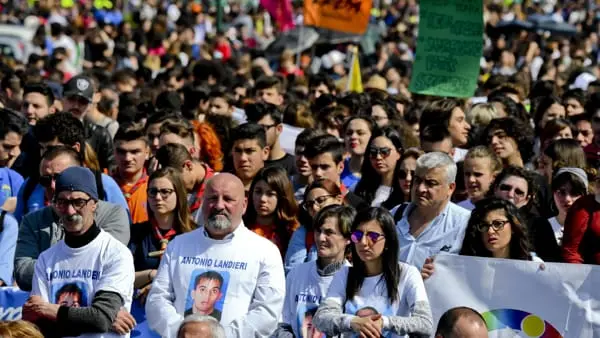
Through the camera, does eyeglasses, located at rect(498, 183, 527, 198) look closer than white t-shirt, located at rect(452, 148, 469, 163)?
Yes

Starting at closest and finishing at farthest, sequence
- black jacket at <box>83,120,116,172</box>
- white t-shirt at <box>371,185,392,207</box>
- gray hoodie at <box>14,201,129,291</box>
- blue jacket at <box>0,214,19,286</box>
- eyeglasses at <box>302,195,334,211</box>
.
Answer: gray hoodie at <box>14,201,129,291</box> → blue jacket at <box>0,214,19,286</box> → eyeglasses at <box>302,195,334,211</box> → white t-shirt at <box>371,185,392,207</box> → black jacket at <box>83,120,116,172</box>

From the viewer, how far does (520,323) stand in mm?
8289

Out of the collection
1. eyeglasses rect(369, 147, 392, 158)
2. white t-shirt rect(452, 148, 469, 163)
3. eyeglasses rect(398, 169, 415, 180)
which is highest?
eyeglasses rect(369, 147, 392, 158)

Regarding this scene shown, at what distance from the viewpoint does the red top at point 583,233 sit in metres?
8.61

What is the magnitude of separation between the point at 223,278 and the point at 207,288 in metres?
0.10

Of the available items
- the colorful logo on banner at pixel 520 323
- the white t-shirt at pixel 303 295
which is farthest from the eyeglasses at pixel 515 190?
the white t-shirt at pixel 303 295

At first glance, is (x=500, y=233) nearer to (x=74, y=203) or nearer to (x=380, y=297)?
(x=380, y=297)

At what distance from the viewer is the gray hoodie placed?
29.1ft

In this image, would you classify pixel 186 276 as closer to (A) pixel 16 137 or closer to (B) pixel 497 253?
(B) pixel 497 253

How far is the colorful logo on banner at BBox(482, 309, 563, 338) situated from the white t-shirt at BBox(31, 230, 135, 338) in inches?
80.2

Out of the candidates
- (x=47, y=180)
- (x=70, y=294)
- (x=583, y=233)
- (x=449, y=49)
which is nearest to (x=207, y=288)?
(x=70, y=294)

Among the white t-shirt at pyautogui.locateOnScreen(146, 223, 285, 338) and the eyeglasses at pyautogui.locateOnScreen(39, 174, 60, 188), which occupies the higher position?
the eyeglasses at pyautogui.locateOnScreen(39, 174, 60, 188)

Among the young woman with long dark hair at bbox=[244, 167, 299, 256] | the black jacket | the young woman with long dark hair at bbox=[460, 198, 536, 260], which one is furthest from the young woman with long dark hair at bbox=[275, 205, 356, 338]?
the black jacket

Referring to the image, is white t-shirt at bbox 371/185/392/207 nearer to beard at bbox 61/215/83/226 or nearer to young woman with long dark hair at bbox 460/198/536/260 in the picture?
young woman with long dark hair at bbox 460/198/536/260
